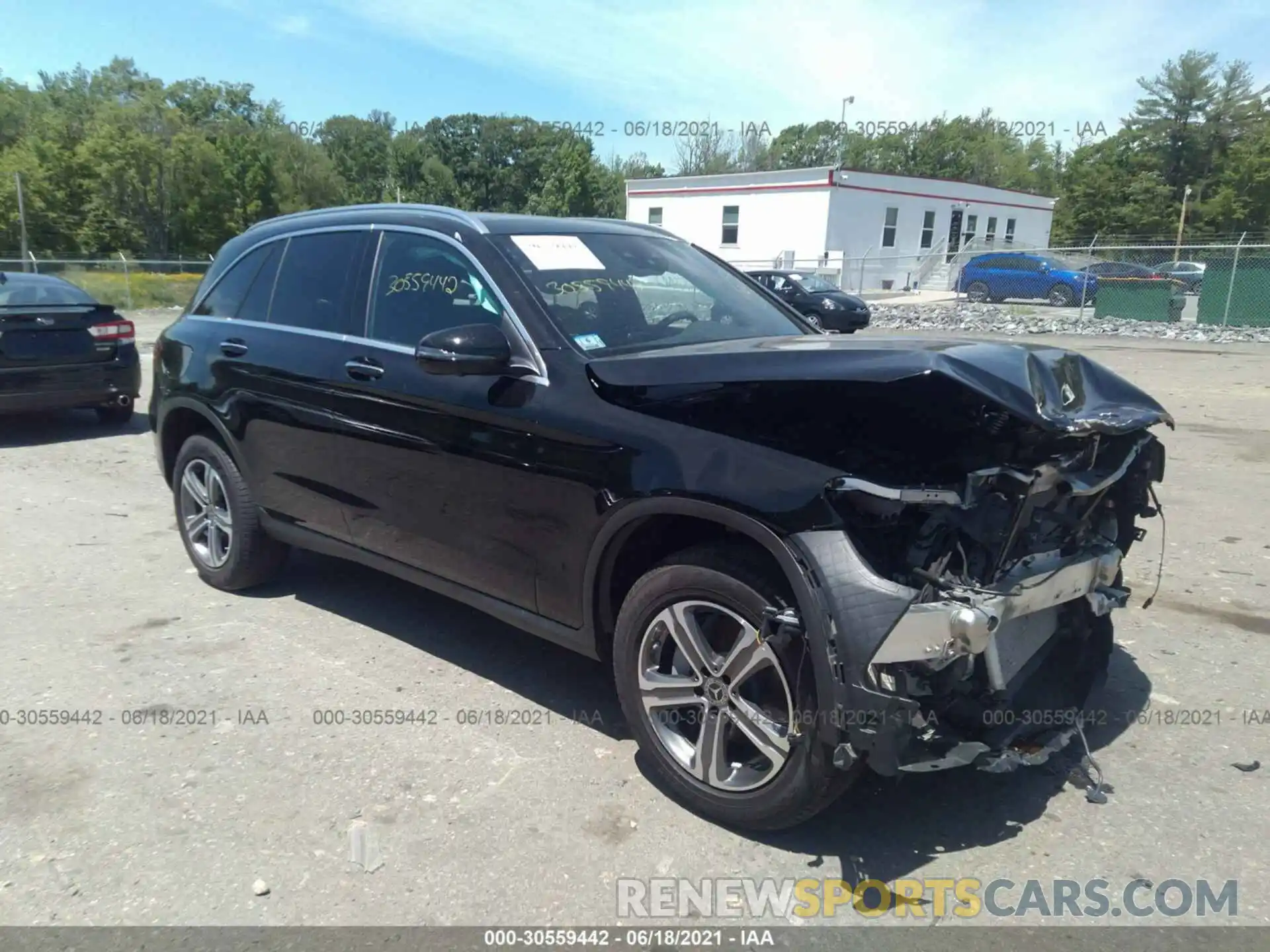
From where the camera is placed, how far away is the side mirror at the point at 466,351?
3.43m

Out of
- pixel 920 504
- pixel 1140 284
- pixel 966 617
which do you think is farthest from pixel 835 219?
pixel 966 617

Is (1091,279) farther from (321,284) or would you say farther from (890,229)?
(321,284)

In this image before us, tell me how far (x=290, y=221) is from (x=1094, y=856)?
4.56 metres

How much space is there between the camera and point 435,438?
3.86m

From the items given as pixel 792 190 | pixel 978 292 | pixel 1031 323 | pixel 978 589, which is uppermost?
pixel 792 190

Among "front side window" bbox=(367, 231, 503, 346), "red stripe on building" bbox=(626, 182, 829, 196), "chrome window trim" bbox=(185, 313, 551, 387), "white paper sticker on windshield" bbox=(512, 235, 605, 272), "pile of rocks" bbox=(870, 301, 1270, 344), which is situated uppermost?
"red stripe on building" bbox=(626, 182, 829, 196)

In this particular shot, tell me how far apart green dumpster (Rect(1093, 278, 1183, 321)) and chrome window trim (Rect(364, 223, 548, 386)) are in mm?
22778

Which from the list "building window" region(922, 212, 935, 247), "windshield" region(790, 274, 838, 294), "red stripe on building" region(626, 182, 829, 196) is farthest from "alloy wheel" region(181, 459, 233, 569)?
"building window" region(922, 212, 935, 247)

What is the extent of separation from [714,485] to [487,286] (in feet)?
4.68

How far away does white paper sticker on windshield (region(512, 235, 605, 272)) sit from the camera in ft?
12.8

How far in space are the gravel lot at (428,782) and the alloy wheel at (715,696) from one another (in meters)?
0.23

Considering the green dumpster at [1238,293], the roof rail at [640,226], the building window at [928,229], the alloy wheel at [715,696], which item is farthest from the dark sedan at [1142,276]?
the alloy wheel at [715,696]

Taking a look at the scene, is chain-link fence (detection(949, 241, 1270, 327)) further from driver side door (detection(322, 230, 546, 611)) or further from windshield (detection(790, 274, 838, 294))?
driver side door (detection(322, 230, 546, 611))

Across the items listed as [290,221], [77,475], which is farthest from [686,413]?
[77,475]
